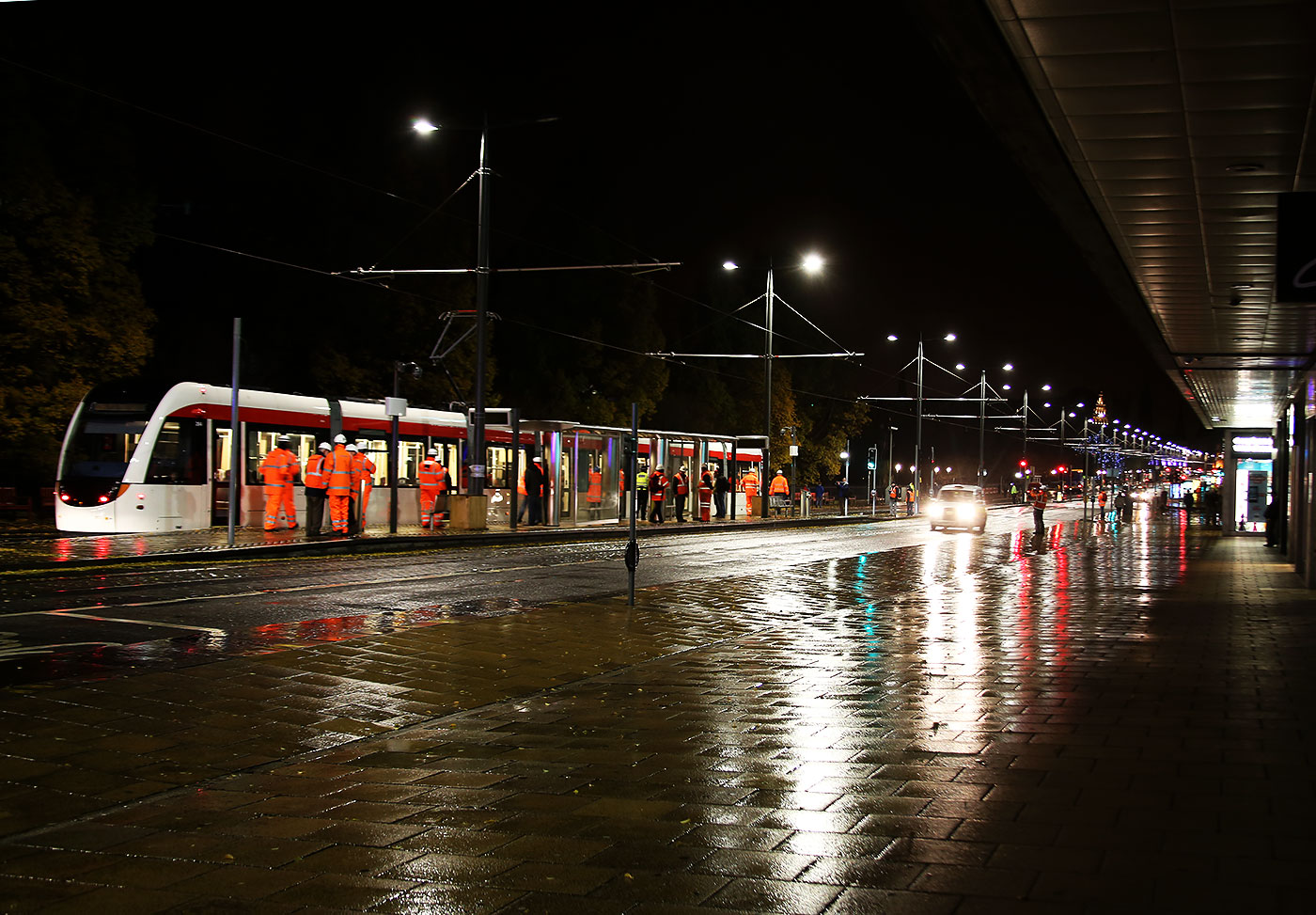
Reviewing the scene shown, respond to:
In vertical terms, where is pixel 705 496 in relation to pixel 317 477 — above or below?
below

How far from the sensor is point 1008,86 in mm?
8352

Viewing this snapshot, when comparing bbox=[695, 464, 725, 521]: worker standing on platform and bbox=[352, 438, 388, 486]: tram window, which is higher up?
bbox=[352, 438, 388, 486]: tram window

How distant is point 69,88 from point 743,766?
2925 cm

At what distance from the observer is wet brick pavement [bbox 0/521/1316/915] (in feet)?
14.5

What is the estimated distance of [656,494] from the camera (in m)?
38.0

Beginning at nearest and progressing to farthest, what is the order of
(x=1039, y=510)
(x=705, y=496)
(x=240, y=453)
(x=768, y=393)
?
(x=240, y=453) < (x=1039, y=510) < (x=705, y=496) < (x=768, y=393)

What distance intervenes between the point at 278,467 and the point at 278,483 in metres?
0.60

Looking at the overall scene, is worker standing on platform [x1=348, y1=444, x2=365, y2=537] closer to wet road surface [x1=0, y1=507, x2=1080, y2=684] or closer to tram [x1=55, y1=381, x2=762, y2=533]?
tram [x1=55, y1=381, x2=762, y2=533]

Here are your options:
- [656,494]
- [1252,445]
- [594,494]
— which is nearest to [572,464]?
[594,494]

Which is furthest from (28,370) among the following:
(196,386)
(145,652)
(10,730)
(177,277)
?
(10,730)

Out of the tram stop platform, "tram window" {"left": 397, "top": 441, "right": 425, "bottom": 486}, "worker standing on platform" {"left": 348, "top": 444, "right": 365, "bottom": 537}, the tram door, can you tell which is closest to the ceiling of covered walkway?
the tram stop platform

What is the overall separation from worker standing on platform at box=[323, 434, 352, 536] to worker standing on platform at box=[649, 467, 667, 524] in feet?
47.5

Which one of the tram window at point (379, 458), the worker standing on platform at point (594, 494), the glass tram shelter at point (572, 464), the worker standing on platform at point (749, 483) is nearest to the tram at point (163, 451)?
the tram window at point (379, 458)

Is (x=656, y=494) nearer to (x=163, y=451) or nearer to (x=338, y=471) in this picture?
(x=338, y=471)
